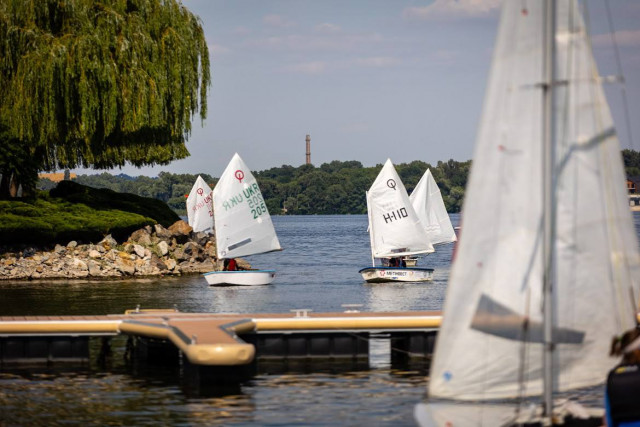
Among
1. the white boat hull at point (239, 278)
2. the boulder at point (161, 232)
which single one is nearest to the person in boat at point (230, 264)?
the white boat hull at point (239, 278)

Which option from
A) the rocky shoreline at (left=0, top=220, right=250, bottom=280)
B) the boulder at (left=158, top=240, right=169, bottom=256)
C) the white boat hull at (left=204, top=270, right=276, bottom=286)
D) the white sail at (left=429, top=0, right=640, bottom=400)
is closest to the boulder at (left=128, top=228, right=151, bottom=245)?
the rocky shoreline at (left=0, top=220, right=250, bottom=280)

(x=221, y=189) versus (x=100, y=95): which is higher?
(x=100, y=95)

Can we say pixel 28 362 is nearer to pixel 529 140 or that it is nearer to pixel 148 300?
pixel 148 300

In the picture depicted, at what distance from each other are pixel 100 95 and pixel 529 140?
3552 centimetres

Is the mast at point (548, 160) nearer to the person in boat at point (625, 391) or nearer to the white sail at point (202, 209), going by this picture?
the person in boat at point (625, 391)

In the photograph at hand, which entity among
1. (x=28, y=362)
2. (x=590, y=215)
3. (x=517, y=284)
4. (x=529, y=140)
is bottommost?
(x=28, y=362)

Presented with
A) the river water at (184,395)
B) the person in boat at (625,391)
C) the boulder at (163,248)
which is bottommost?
the river water at (184,395)

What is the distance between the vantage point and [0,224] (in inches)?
1692

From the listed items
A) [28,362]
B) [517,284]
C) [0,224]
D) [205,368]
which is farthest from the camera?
[0,224]

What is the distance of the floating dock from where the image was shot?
75.6ft

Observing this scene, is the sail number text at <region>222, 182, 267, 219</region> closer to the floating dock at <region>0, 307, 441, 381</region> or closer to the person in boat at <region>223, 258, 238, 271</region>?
the person in boat at <region>223, 258, 238, 271</region>

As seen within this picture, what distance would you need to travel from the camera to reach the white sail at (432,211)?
5888 centimetres

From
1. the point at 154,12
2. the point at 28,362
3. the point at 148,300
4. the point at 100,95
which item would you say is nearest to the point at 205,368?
the point at 28,362

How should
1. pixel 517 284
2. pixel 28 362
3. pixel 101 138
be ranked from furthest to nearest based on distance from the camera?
pixel 101 138
pixel 28 362
pixel 517 284
